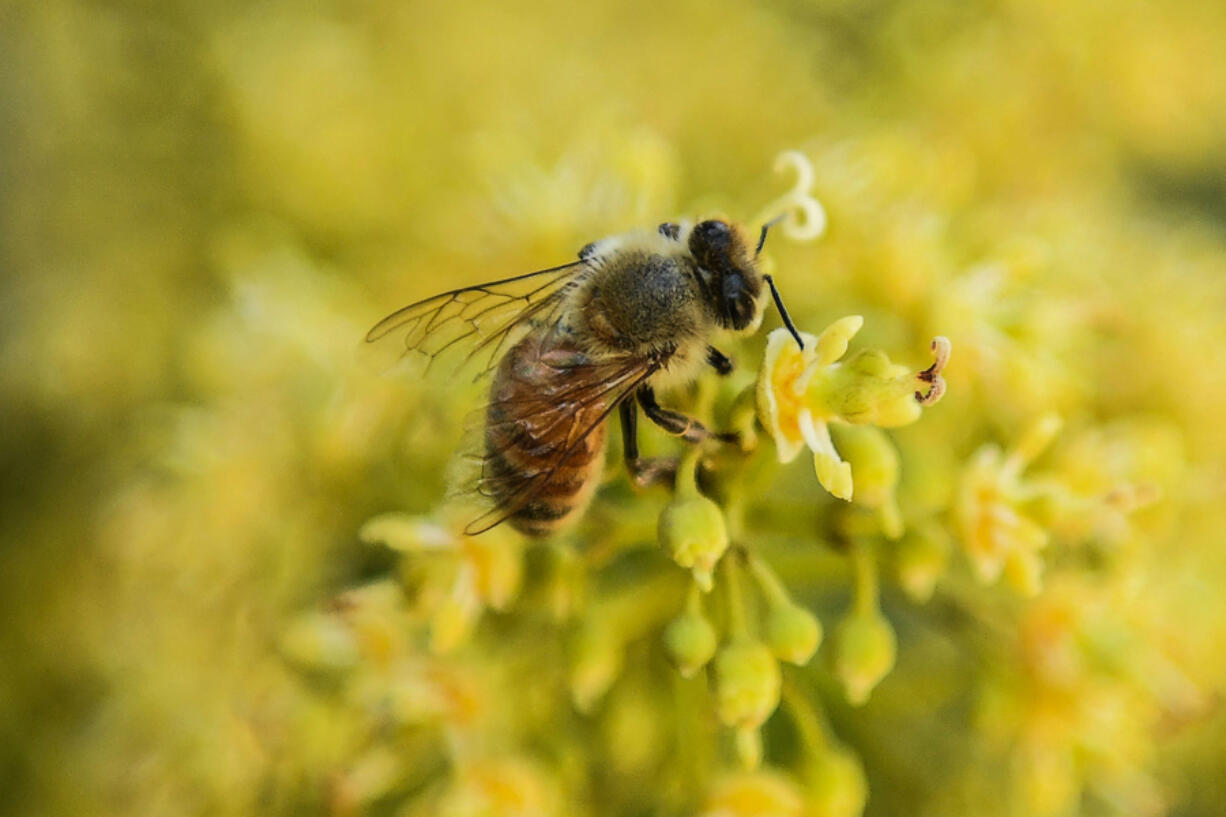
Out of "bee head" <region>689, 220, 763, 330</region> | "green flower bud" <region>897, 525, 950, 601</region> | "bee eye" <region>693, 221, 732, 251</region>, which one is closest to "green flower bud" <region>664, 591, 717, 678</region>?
"green flower bud" <region>897, 525, 950, 601</region>

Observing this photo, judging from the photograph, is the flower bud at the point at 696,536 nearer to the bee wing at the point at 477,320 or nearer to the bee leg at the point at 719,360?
the bee leg at the point at 719,360

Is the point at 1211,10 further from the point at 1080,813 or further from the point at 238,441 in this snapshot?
the point at 238,441

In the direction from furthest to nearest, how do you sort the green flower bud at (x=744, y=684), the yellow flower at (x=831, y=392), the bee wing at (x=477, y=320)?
the bee wing at (x=477, y=320) < the green flower bud at (x=744, y=684) < the yellow flower at (x=831, y=392)

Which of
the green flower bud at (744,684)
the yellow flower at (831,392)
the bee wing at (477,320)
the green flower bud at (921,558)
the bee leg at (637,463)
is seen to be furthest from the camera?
the bee wing at (477,320)

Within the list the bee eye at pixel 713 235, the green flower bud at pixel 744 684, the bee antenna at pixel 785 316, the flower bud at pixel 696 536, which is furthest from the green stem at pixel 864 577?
the bee eye at pixel 713 235

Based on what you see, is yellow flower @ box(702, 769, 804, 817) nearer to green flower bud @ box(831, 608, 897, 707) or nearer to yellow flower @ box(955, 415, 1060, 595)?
green flower bud @ box(831, 608, 897, 707)

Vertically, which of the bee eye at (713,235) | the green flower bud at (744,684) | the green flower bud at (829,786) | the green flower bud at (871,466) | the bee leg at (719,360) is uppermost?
the bee eye at (713,235)

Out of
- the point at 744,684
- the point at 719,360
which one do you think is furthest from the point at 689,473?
the point at 744,684
